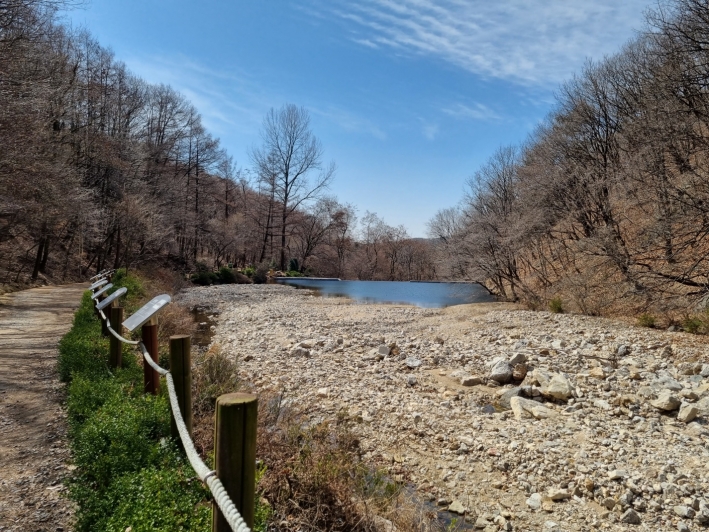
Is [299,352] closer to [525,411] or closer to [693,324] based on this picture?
[525,411]

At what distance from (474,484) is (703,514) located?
208 cm

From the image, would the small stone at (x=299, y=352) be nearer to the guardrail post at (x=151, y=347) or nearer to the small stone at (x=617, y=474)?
the guardrail post at (x=151, y=347)

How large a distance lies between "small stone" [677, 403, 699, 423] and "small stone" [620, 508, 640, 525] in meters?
2.66

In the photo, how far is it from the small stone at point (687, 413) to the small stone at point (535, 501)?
3046mm

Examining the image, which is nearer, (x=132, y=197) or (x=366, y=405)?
(x=366, y=405)

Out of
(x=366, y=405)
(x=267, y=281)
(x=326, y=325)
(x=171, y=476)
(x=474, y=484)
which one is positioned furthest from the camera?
(x=267, y=281)

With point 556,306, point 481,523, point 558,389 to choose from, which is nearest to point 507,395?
point 558,389

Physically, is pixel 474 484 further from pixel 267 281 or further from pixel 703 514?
pixel 267 281

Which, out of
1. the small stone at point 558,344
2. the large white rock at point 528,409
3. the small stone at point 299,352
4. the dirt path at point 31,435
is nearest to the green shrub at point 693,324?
the small stone at point 558,344

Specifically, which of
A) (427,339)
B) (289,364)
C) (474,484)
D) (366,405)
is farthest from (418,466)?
(427,339)

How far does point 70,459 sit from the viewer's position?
362cm

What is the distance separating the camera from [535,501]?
14.5ft

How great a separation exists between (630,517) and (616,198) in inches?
523

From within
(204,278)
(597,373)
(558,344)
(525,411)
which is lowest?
(525,411)
